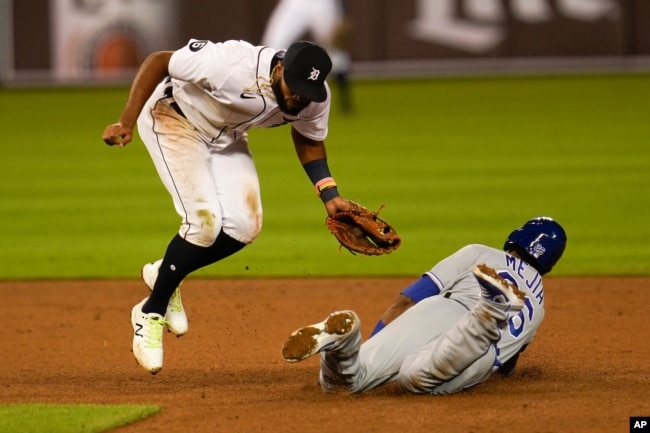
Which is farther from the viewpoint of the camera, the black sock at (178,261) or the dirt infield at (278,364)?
the black sock at (178,261)

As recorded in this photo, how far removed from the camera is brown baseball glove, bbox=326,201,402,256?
19.3 feet

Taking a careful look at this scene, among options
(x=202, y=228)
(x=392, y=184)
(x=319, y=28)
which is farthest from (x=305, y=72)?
(x=319, y=28)

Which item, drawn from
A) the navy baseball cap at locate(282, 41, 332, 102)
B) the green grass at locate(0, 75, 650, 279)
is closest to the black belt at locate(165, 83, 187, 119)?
the navy baseball cap at locate(282, 41, 332, 102)

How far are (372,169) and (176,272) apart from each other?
8.25 m

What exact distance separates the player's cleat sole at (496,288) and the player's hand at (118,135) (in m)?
1.65

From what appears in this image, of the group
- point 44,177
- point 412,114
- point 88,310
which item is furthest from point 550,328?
point 412,114

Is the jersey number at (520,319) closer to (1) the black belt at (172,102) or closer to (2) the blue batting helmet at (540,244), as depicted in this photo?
(2) the blue batting helmet at (540,244)

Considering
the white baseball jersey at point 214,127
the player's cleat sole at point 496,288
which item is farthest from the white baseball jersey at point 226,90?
the player's cleat sole at point 496,288

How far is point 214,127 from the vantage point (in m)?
5.89

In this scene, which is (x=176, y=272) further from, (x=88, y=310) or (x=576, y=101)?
(x=576, y=101)

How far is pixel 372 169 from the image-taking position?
13992 millimetres

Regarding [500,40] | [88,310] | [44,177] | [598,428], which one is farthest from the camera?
[500,40]

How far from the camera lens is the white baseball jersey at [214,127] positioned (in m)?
5.65

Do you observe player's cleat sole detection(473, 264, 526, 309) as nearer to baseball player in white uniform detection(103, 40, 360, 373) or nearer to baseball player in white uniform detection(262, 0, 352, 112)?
baseball player in white uniform detection(103, 40, 360, 373)
